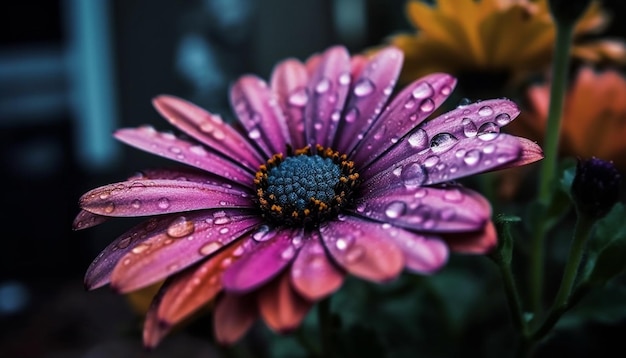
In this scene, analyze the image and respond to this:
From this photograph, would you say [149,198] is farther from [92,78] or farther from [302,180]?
[92,78]

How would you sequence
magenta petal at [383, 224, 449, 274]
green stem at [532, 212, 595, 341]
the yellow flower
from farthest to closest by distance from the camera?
the yellow flower
green stem at [532, 212, 595, 341]
magenta petal at [383, 224, 449, 274]

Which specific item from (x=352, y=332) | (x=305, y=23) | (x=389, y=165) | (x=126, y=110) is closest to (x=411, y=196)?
(x=389, y=165)

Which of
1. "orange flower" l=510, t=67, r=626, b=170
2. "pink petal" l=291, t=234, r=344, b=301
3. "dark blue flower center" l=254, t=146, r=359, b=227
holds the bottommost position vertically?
"orange flower" l=510, t=67, r=626, b=170

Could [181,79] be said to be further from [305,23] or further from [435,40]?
[435,40]

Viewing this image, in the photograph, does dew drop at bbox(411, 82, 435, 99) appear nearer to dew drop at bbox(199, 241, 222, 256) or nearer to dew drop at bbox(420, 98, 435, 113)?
dew drop at bbox(420, 98, 435, 113)

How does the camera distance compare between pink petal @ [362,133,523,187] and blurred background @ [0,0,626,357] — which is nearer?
pink petal @ [362,133,523,187]

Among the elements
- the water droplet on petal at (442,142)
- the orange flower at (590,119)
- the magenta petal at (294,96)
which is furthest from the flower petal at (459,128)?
the orange flower at (590,119)

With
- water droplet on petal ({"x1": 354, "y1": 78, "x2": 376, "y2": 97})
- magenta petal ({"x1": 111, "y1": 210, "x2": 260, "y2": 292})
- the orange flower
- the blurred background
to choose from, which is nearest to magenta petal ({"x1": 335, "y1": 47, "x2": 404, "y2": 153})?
water droplet on petal ({"x1": 354, "y1": 78, "x2": 376, "y2": 97})

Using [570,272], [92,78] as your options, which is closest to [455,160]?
[570,272]
